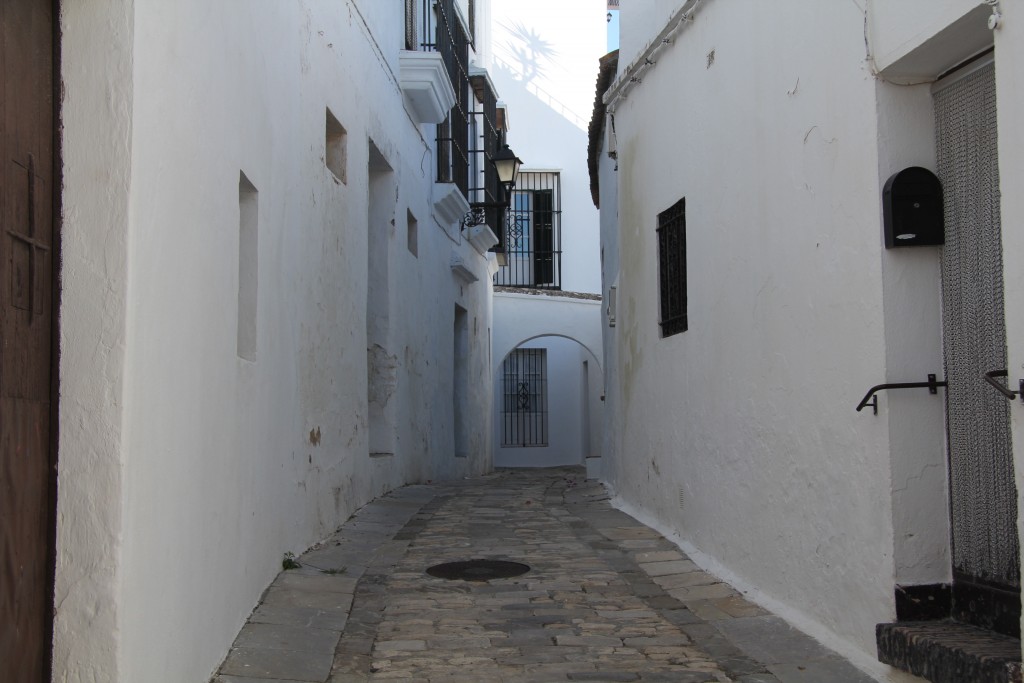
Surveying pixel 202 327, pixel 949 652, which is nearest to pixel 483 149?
pixel 202 327

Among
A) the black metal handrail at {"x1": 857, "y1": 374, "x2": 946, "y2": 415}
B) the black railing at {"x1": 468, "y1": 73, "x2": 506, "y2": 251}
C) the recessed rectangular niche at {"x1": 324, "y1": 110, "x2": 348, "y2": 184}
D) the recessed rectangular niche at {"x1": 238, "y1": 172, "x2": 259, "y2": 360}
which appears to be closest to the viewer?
the black metal handrail at {"x1": 857, "y1": 374, "x2": 946, "y2": 415}

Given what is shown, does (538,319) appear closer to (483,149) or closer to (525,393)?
(525,393)

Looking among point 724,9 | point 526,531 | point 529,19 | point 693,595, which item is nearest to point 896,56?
point 724,9

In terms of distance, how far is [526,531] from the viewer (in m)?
8.17

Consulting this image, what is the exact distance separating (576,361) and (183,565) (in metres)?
18.6

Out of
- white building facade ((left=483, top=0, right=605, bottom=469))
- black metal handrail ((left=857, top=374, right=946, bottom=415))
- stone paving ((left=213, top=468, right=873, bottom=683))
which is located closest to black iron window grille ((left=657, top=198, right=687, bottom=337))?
stone paving ((left=213, top=468, right=873, bottom=683))

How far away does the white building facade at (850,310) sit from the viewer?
12.9 ft

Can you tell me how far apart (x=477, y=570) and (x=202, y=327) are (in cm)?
319

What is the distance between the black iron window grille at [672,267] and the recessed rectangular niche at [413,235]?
4.41m

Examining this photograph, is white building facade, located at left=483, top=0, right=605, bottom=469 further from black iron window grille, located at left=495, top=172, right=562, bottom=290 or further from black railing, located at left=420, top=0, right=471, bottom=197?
black railing, located at left=420, top=0, right=471, bottom=197

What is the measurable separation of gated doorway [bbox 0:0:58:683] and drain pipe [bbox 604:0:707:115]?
4713 millimetres

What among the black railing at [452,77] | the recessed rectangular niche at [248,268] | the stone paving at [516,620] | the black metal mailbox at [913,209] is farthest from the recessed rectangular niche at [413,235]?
the black metal mailbox at [913,209]

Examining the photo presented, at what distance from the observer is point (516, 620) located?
536cm

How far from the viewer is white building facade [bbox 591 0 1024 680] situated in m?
3.93
